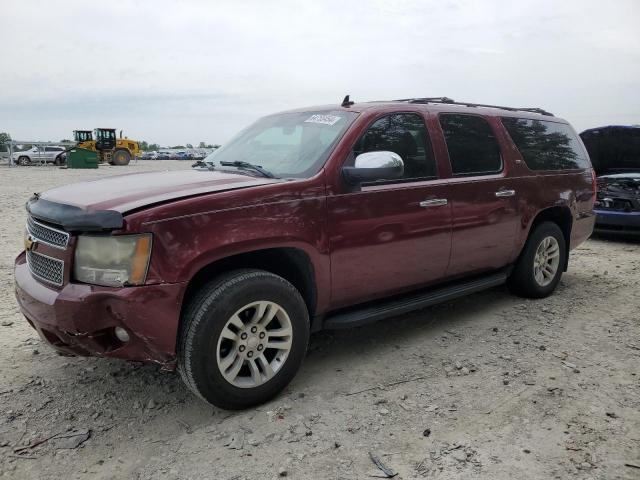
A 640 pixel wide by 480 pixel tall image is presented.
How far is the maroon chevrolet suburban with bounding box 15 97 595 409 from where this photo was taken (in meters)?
2.63

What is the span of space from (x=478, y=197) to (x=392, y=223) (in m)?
1.03

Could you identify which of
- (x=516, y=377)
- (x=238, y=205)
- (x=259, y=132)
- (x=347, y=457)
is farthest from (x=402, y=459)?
(x=259, y=132)

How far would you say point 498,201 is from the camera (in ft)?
14.4

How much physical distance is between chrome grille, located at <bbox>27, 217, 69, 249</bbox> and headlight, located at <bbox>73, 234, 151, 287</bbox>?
0.17 m

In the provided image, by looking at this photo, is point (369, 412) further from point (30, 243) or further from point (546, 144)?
point (546, 144)

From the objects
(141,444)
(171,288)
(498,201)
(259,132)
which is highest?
(259,132)

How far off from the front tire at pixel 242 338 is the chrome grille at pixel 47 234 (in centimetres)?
75

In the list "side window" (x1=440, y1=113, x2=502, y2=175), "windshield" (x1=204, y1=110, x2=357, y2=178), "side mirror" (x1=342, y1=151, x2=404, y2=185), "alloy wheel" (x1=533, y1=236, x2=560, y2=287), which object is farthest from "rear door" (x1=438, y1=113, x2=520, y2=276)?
"windshield" (x1=204, y1=110, x2=357, y2=178)

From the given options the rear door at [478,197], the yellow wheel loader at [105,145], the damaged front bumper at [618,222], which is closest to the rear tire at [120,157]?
the yellow wheel loader at [105,145]

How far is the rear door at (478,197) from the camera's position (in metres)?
4.07

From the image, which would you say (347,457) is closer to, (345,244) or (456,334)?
(345,244)

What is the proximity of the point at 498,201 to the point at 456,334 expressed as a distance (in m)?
1.18

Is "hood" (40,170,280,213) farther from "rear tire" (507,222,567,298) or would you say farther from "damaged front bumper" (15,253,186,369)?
"rear tire" (507,222,567,298)

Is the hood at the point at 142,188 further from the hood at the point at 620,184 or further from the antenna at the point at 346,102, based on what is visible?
the hood at the point at 620,184
